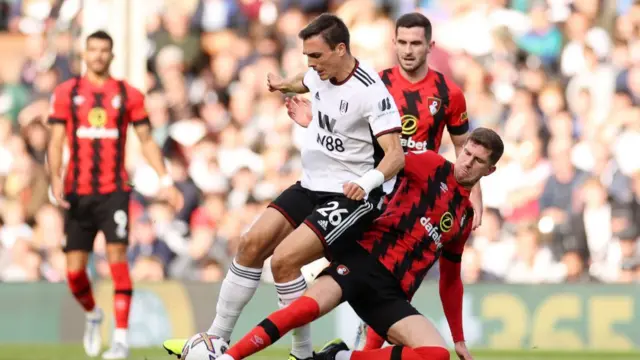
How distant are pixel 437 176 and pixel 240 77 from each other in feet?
22.6

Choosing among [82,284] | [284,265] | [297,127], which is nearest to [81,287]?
[82,284]

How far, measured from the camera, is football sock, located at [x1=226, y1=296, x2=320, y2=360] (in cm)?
693

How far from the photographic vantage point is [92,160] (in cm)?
1084

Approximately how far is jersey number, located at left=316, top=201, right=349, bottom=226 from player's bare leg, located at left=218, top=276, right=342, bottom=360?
0.38 metres

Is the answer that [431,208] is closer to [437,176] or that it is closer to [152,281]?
[437,176]

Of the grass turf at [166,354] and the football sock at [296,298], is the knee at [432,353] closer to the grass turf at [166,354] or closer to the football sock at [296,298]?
the football sock at [296,298]

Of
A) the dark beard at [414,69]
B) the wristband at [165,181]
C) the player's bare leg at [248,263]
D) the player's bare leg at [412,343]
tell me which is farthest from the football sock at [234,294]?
the wristband at [165,181]

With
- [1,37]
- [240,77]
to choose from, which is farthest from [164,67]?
[1,37]

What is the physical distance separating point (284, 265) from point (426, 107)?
191cm

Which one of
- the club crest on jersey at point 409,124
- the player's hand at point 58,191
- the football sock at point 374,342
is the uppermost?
the club crest on jersey at point 409,124

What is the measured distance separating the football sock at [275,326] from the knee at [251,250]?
0.68 meters

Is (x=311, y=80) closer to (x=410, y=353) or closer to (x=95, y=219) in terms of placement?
(x=410, y=353)

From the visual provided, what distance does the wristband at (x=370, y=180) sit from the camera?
23.3 feet

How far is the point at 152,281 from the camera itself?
12477 mm
